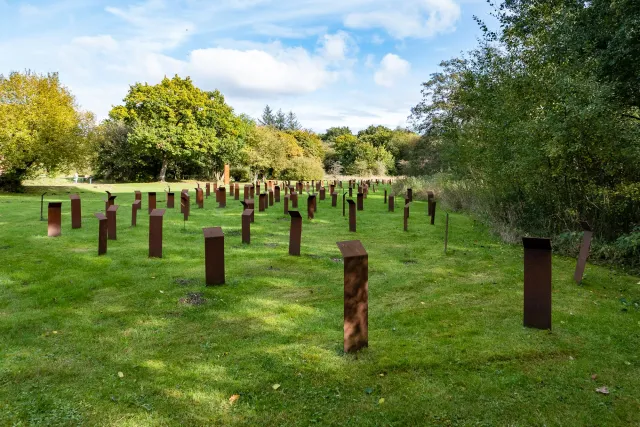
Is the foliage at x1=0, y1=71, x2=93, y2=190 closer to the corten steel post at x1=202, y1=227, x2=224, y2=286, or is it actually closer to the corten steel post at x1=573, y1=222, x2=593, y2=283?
the corten steel post at x1=202, y1=227, x2=224, y2=286

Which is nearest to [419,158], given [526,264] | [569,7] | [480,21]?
[480,21]

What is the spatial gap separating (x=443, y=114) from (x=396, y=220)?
1864cm

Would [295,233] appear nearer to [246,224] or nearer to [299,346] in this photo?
[246,224]

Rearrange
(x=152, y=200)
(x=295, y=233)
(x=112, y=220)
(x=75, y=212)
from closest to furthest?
1. (x=295, y=233)
2. (x=112, y=220)
3. (x=75, y=212)
4. (x=152, y=200)

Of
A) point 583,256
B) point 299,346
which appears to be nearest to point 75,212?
point 299,346

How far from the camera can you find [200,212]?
13.9 m

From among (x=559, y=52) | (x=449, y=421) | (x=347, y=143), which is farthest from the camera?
A: (x=347, y=143)

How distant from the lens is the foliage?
20844 mm

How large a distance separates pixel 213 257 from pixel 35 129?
22236mm

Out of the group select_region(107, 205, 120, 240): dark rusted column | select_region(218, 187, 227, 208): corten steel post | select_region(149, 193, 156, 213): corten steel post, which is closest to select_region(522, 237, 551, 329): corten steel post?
select_region(107, 205, 120, 240): dark rusted column

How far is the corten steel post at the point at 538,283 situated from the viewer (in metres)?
3.96

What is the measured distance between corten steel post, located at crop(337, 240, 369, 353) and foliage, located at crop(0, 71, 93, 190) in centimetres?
2324

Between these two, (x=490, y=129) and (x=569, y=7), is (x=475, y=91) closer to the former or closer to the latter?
(x=490, y=129)

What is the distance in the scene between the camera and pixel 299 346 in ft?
11.9
